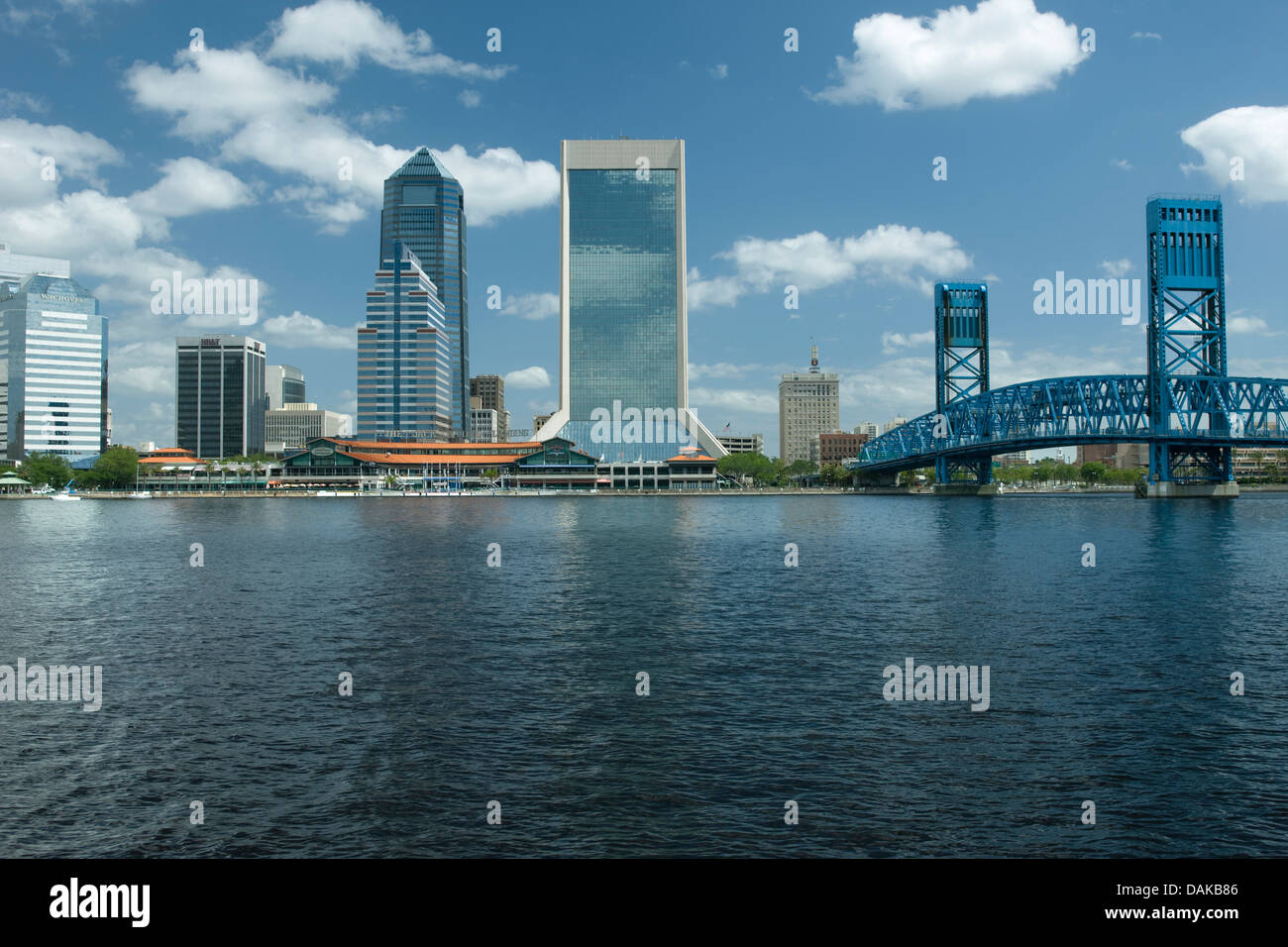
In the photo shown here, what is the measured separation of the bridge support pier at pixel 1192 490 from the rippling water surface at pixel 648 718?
126296 mm

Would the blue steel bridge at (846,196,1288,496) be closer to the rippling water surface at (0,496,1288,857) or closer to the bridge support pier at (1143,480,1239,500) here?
the bridge support pier at (1143,480,1239,500)

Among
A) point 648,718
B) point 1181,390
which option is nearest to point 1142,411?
point 1181,390

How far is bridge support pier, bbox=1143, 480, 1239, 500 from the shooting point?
163000 mm

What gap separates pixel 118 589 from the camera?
50.6m

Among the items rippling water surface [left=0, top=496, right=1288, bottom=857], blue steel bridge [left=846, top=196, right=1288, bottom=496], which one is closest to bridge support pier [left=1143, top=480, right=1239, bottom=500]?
blue steel bridge [left=846, top=196, right=1288, bottom=496]

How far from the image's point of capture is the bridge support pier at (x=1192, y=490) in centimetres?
16300

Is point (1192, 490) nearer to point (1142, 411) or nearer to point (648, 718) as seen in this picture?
point (1142, 411)

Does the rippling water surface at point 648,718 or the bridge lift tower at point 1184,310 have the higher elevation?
the bridge lift tower at point 1184,310

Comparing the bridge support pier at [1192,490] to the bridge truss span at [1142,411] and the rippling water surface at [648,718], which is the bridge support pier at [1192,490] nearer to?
the bridge truss span at [1142,411]

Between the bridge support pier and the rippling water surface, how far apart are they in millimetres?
126296

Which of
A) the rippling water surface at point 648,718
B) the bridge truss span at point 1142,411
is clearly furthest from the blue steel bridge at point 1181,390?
the rippling water surface at point 648,718
